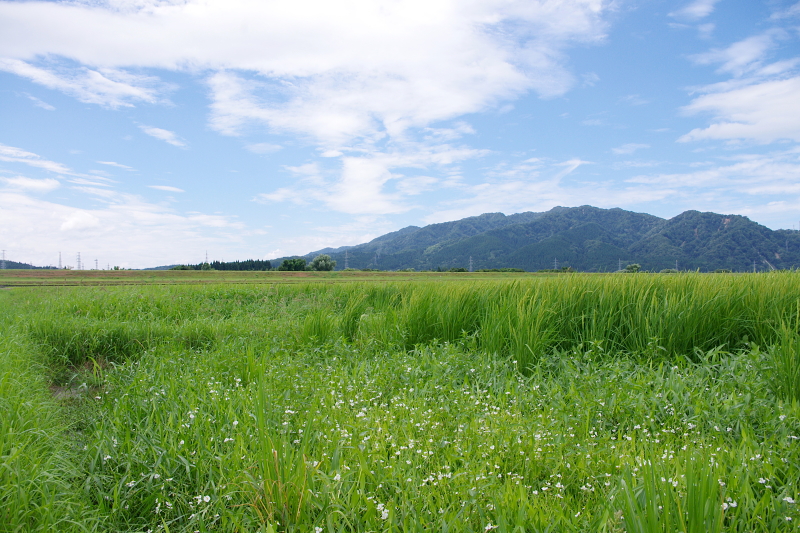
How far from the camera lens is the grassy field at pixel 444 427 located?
7.91 ft

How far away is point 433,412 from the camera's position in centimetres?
381

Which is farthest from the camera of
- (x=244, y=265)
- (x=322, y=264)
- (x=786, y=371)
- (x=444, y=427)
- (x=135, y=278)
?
(x=244, y=265)

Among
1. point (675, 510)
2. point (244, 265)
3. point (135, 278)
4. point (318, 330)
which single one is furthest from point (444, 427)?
point (244, 265)

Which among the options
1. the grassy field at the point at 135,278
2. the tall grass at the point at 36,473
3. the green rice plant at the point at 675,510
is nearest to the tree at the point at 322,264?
the grassy field at the point at 135,278

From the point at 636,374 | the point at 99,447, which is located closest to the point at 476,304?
the point at 636,374

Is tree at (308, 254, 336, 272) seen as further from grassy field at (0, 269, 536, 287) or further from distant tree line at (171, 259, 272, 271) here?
grassy field at (0, 269, 536, 287)

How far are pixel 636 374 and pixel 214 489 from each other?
14.2 ft

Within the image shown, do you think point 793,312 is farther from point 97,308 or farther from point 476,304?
point 97,308

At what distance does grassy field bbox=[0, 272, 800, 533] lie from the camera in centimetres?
241

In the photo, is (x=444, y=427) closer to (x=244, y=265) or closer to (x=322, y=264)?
(x=322, y=264)

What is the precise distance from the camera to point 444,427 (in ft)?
11.8

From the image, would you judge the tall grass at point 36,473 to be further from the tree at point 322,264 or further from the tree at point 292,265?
the tree at point 322,264

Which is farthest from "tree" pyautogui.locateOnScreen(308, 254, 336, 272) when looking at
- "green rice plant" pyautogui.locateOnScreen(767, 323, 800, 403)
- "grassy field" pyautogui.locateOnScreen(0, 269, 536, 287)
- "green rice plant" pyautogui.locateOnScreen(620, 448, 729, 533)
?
"green rice plant" pyautogui.locateOnScreen(620, 448, 729, 533)

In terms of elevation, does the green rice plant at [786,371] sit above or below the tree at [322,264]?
below
